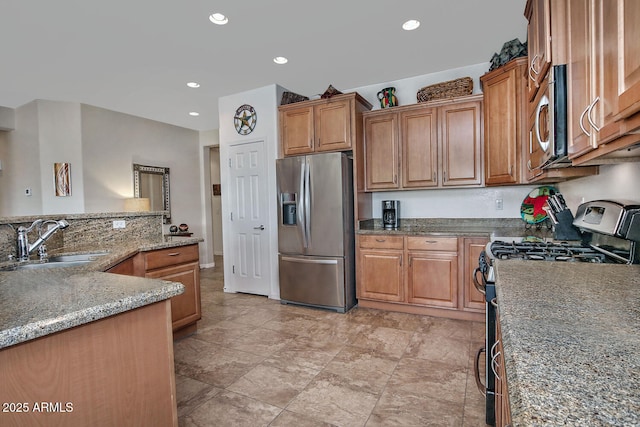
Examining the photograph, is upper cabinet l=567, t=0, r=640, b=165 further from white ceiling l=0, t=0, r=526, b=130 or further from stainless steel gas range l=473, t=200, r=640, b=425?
white ceiling l=0, t=0, r=526, b=130

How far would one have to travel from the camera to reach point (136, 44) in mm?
2965

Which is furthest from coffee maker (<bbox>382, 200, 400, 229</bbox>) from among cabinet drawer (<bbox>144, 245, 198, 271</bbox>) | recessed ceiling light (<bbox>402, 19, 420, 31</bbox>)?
cabinet drawer (<bbox>144, 245, 198, 271</bbox>)

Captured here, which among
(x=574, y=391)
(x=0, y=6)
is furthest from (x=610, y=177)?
(x=0, y=6)

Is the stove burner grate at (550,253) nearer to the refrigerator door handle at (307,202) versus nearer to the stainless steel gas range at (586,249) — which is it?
the stainless steel gas range at (586,249)

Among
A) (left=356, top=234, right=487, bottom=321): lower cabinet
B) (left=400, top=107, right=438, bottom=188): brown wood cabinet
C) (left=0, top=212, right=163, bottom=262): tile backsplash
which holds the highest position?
(left=400, top=107, right=438, bottom=188): brown wood cabinet

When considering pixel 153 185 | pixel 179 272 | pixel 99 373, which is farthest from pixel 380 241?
pixel 153 185

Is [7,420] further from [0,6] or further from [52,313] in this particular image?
[0,6]

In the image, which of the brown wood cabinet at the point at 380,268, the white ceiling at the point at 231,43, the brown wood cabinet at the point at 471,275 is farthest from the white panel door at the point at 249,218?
the brown wood cabinet at the point at 471,275

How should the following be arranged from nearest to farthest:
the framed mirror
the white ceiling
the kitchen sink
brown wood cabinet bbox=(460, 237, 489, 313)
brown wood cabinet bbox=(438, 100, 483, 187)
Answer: the kitchen sink → the white ceiling → brown wood cabinet bbox=(460, 237, 489, 313) → brown wood cabinet bbox=(438, 100, 483, 187) → the framed mirror

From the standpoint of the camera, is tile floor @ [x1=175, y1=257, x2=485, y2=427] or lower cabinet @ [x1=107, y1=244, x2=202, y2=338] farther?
lower cabinet @ [x1=107, y1=244, x2=202, y2=338]

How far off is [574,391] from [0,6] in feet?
12.3

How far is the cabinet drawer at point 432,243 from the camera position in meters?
3.12

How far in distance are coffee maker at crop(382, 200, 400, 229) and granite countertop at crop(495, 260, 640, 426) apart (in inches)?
101

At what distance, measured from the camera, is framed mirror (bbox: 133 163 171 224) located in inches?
210
